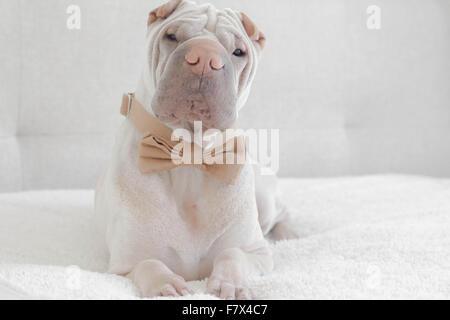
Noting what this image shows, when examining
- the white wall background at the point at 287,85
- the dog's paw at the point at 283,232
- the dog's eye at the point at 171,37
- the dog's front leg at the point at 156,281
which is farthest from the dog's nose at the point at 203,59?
the white wall background at the point at 287,85

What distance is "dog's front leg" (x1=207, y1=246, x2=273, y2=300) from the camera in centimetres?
100

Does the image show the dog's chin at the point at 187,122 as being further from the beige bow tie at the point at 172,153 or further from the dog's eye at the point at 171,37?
the dog's eye at the point at 171,37

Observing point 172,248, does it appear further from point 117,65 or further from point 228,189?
point 117,65

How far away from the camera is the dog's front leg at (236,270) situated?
995mm

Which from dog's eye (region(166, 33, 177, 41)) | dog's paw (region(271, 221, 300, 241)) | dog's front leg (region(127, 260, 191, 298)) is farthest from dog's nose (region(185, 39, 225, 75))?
dog's paw (region(271, 221, 300, 241))

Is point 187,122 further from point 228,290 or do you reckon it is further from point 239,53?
point 228,290

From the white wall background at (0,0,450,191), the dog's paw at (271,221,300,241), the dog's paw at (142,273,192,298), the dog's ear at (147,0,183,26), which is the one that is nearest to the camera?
the dog's paw at (142,273,192,298)

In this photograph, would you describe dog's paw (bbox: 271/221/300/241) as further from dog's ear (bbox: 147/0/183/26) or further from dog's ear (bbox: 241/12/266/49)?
dog's ear (bbox: 147/0/183/26)

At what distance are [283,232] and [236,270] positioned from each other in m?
0.59

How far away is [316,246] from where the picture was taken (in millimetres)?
1350

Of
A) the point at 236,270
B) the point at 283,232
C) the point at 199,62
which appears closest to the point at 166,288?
the point at 236,270

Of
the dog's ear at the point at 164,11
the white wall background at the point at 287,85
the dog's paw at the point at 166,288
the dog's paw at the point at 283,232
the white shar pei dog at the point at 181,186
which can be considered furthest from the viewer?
the white wall background at the point at 287,85

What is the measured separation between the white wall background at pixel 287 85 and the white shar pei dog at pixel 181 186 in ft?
3.36
